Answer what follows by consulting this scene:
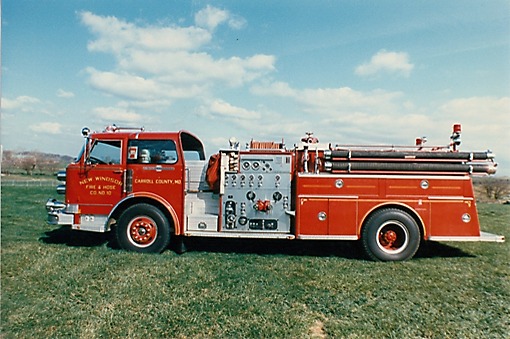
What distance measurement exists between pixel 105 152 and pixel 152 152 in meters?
1.00

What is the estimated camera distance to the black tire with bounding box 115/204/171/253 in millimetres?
7270

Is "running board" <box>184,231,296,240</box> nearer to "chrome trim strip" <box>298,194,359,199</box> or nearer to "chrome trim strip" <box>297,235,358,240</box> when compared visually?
"chrome trim strip" <box>297,235,358,240</box>

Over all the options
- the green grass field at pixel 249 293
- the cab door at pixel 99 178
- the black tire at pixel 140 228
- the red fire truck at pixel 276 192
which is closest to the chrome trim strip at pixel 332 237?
the red fire truck at pixel 276 192

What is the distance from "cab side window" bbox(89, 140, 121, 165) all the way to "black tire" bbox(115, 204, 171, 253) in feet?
3.76

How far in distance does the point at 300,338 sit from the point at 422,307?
1.92 m

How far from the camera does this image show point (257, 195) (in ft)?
23.8

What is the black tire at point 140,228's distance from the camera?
7.27 metres

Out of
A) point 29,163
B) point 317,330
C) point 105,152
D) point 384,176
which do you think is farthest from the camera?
point 29,163

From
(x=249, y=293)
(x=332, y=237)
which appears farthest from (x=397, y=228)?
(x=249, y=293)

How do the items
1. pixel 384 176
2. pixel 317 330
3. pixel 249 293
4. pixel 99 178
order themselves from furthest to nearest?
pixel 99 178
pixel 384 176
pixel 249 293
pixel 317 330

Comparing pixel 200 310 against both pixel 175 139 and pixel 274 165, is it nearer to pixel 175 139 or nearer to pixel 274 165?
pixel 274 165

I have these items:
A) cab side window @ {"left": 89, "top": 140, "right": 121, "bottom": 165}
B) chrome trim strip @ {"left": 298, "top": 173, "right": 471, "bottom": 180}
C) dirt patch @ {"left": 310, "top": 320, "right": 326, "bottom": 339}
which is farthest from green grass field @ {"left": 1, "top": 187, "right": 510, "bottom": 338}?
cab side window @ {"left": 89, "top": 140, "right": 121, "bottom": 165}

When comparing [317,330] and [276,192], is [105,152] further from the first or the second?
[317,330]

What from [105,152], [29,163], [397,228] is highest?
[29,163]
